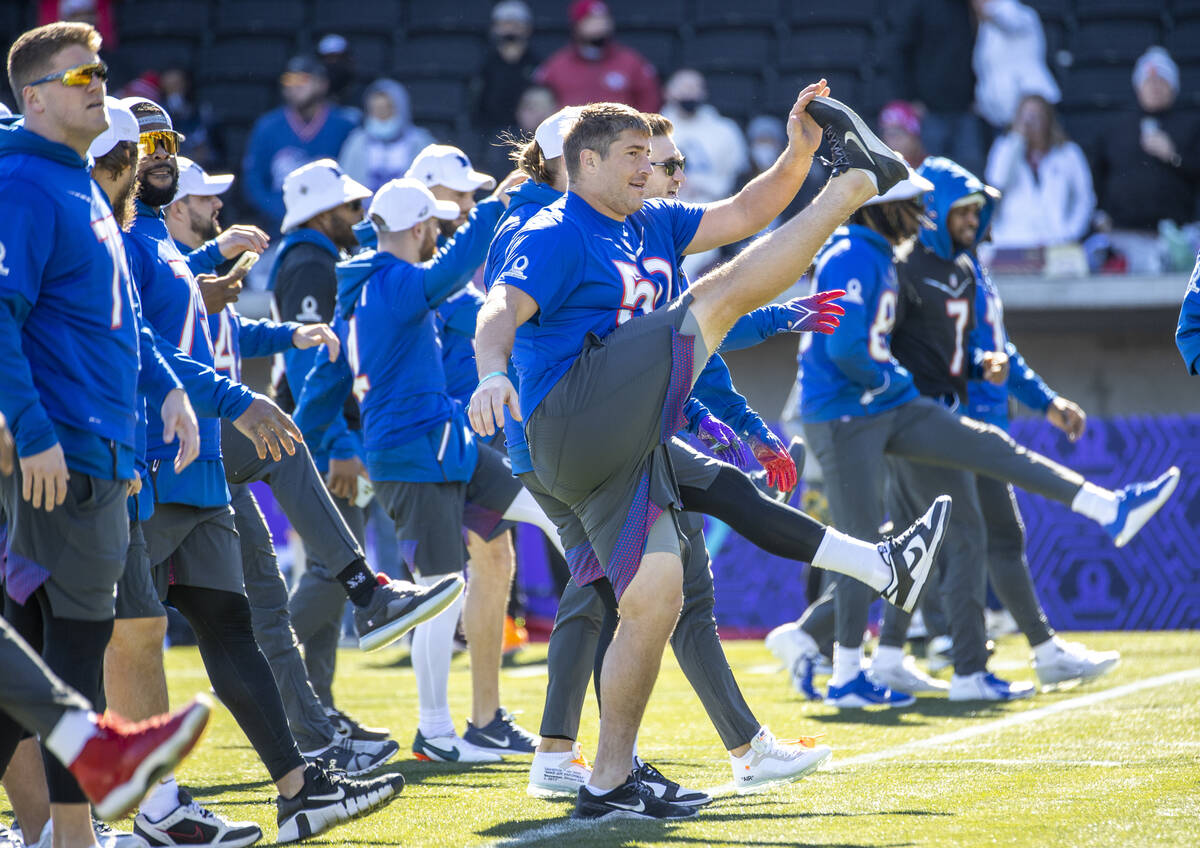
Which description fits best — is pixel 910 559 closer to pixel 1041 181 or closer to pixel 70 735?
pixel 70 735

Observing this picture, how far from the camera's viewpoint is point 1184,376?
491 inches

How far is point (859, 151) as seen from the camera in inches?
159

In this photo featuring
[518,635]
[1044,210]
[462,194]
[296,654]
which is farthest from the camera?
[1044,210]

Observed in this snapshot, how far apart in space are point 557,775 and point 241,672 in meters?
1.02

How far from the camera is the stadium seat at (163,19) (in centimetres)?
1498

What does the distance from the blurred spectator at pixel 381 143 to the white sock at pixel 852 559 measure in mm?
8749

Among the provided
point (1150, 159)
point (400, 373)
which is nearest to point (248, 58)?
point (1150, 159)

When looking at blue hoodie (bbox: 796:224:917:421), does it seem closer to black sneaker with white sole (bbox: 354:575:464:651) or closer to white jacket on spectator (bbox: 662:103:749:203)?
black sneaker with white sole (bbox: 354:575:464:651)

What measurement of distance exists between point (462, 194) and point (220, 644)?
2.75 metres

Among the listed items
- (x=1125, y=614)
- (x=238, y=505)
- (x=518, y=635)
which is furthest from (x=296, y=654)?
(x=1125, y=614)

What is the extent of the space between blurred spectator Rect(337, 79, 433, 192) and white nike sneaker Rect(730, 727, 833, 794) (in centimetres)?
890

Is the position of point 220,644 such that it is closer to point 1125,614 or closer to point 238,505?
point 238,505

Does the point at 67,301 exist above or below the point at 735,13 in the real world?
below

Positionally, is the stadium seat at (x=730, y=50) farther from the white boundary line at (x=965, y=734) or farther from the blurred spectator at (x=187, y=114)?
the white boundary line at (x=965, y=734)
